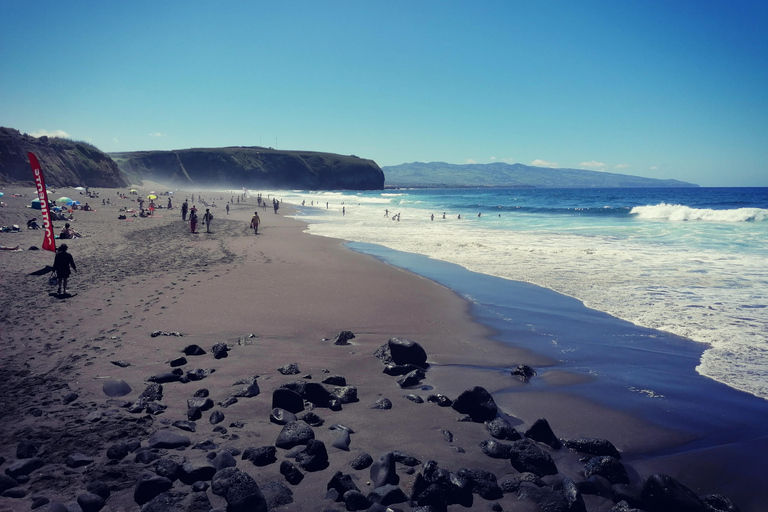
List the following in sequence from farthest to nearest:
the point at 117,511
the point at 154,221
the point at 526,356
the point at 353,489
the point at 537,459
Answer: the point at 154,221
the point at 526,356
the point at 537,459
the point at 353,489
the point at 117,511

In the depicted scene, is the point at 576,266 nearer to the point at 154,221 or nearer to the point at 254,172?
the point at 154,221

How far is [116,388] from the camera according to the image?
18.6 feet

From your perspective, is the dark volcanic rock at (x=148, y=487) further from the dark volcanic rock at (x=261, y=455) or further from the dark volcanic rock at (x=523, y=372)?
the dark volcanic rock at (x=523, y=372)

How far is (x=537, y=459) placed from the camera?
4457mm

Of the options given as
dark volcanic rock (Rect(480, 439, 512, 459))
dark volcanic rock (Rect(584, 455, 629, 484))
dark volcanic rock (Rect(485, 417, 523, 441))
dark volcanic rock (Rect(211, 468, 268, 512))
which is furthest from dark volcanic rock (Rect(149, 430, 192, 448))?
dark volcanic rock (Rect(584, 455, 629, 484))

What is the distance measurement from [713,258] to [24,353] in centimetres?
2229

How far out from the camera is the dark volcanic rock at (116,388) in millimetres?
5629

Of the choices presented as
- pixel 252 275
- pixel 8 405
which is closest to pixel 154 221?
pixel 252 275

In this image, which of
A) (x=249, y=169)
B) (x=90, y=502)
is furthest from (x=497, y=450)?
(x=249, y=169)

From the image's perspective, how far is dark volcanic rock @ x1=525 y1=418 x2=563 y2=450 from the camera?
4.95 meters

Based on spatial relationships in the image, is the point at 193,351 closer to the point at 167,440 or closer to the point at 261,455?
the point at 167,440

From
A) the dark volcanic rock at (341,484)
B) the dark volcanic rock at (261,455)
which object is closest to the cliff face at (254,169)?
the dark volcanic rock at (261,455)

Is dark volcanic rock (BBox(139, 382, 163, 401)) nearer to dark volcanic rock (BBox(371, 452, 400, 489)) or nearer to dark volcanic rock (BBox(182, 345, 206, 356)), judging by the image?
dark volcanic rock (BBox(182, 345, 206, 356))

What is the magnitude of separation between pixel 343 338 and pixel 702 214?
50175 mm
